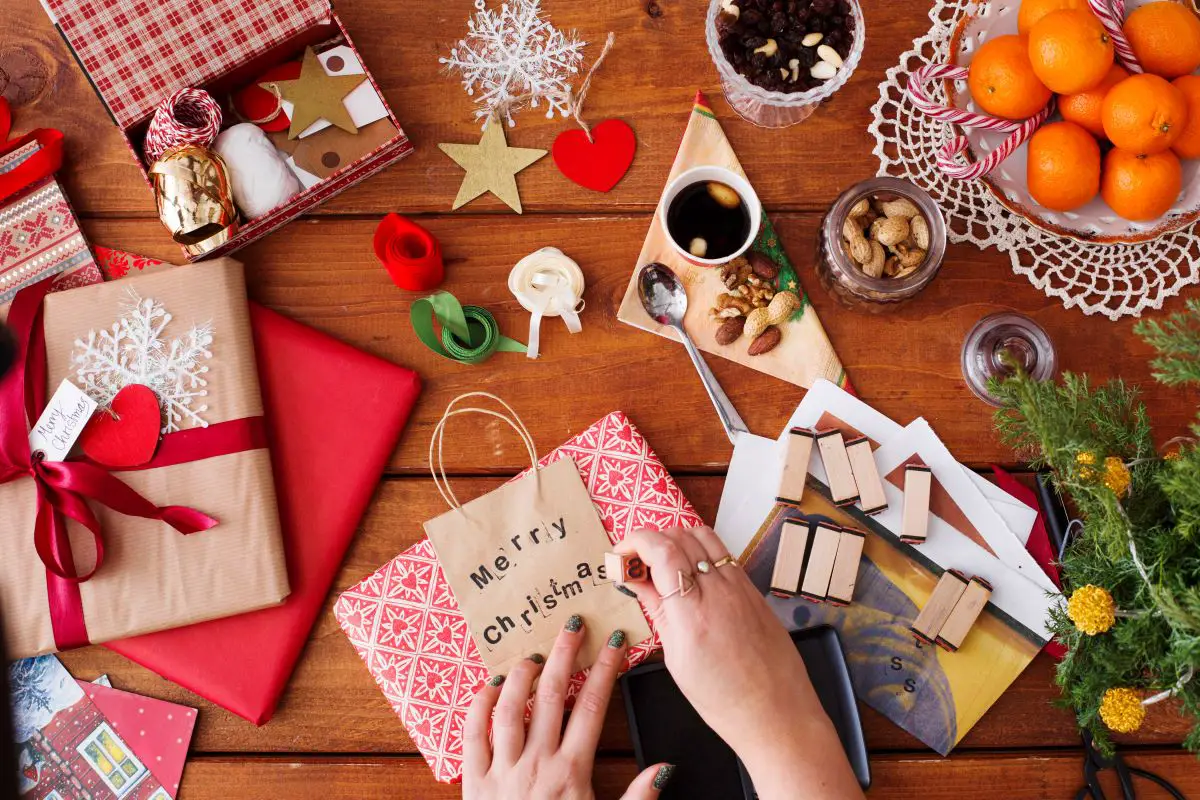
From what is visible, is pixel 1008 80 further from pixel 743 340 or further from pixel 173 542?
pixel 173 542

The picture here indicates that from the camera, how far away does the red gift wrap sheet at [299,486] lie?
0.95 meters

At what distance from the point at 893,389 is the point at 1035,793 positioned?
51 centimetres

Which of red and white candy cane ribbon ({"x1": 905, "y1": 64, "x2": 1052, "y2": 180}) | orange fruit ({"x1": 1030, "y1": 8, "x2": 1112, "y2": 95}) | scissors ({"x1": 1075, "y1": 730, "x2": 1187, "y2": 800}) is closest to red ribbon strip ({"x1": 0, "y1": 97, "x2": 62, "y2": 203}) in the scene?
red and white candy cane ribbon ({"x1": 905, "y1": 64, "x2": 1052, "y2": 180})

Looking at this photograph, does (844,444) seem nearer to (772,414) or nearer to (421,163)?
(772,414)

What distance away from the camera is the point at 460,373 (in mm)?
1008

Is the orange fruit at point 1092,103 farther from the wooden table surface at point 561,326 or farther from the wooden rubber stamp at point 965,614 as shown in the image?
the wooden rubber stamp at point 965,614

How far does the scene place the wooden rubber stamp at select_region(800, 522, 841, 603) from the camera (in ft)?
3.13

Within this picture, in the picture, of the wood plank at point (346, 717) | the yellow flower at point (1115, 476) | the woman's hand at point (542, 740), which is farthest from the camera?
the wood plank at point (346, 717)

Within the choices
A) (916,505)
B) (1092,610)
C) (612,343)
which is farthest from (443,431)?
(1092,610)

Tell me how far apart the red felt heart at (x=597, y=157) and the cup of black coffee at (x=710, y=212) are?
0.09 meters

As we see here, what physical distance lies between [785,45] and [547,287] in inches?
16.2

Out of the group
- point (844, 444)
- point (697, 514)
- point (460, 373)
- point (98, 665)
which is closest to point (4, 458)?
point (98, 665)

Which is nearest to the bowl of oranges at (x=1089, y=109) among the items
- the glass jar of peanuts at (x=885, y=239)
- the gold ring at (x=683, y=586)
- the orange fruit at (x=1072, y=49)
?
the orange fruit at (x=1072, y=49)

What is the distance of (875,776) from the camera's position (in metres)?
0.96
